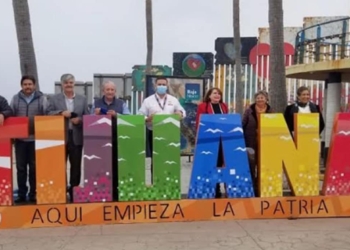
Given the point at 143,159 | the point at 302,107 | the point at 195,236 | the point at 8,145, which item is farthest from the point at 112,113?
the point at 302,107

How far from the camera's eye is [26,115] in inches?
244

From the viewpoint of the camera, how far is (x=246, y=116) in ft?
22.1

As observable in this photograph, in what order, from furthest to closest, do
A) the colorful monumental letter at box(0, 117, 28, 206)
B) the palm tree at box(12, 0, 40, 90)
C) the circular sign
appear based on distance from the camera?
the circular sign < the palm tree at box(12, 0, 40, 90) < the colorful monumental letter at box(0, 117, 28, 206)

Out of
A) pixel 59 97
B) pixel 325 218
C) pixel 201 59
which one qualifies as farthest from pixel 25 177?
pixel 201 59

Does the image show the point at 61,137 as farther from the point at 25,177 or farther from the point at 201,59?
the point at 201,59

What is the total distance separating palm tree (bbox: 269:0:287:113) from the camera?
32.3ft

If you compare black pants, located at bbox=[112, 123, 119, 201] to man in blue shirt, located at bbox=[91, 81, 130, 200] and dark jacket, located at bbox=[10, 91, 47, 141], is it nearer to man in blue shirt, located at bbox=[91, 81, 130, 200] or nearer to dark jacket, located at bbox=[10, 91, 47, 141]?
man in blue shirt, located at bbox=[91, 81, 130, 200]

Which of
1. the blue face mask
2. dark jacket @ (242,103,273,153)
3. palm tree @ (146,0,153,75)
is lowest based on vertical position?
dark jacket @ (242,103,273,153)

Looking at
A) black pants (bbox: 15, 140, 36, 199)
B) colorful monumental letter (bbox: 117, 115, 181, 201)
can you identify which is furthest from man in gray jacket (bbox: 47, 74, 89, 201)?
colorful monumental letter (bbox: 117, 115, 181, 201)

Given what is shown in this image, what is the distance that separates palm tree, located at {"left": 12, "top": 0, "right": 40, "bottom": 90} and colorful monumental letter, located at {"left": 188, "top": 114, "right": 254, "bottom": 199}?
433cm

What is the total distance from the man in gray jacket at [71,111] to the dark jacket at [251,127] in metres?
2.24

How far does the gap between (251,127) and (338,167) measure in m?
1.29

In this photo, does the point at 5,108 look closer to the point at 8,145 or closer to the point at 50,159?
the point at 8,145

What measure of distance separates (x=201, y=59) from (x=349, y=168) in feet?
62.8
